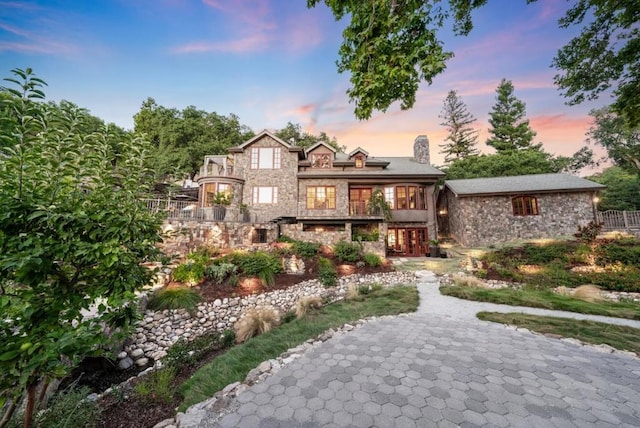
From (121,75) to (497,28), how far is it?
16464 mm

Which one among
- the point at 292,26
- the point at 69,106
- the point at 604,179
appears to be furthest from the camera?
the point at 604,179

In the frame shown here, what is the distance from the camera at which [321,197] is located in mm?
16391

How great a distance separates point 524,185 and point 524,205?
1505 millimetres

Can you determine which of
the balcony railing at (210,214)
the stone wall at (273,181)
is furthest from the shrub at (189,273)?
the stone wall at (273,181)

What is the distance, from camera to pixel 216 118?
27.3 meters

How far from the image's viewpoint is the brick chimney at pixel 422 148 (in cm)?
1834

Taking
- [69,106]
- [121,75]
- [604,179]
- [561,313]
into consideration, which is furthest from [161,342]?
[604,179]

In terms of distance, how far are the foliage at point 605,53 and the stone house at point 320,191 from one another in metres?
8.42

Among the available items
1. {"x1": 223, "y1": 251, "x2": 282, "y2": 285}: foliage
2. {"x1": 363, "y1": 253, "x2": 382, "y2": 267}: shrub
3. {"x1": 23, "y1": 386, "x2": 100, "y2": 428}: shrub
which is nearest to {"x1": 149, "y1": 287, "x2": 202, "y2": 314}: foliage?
{"x1": 223, "y1": 251, "x2": 282, "y2": 285}: foliage

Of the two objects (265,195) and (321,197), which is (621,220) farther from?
(265,195)

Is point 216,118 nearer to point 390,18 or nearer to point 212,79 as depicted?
point 212,79

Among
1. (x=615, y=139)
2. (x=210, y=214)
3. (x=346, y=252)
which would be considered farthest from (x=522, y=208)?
(x=210, y=214)

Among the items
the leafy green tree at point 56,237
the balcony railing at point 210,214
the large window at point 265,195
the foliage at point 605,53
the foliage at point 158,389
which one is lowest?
the foliage at point 158,389

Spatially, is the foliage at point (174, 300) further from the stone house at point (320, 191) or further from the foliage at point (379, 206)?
the foliage at point (379, 206)
